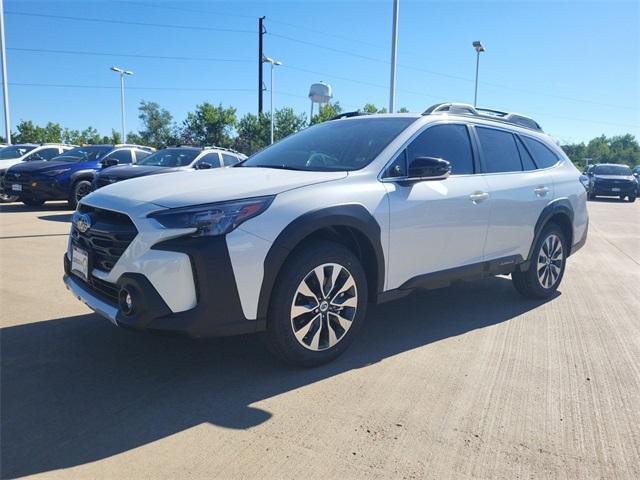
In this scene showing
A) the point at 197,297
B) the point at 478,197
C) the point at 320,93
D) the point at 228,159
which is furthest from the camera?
the point at 320,93

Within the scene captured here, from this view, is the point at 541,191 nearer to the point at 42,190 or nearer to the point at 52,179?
the point at 52,179

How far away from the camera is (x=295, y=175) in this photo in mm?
3588

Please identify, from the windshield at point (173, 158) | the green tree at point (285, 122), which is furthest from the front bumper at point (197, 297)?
the green tree at point (285, 122)

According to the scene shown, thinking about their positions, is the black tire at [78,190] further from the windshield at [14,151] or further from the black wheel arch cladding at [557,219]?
the black wheel arch cladding at [557,219]

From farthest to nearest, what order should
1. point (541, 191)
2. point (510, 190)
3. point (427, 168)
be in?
point (541, 191)
point (510, 190)
point (427, 168)

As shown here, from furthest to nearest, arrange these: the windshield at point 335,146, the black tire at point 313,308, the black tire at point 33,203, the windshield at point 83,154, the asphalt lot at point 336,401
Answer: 1. the windshield at point 83,154
2. the black tire at point 33,203
3. the windshield at point 335,146
4. the black tire at point 313,308
5. the asphalt lot at point 336,401

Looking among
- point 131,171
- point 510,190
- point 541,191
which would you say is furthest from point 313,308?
point 131,171

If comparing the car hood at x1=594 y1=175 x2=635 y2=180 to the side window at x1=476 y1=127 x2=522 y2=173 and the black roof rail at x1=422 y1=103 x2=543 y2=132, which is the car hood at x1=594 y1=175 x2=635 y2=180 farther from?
the side window at x1=476 y1=127 x2=522 y2=173

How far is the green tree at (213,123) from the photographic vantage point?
38.6 m

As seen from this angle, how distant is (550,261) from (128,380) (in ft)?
14.1

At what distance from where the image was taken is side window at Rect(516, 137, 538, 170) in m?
5.17

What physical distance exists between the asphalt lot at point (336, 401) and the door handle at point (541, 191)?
119cm

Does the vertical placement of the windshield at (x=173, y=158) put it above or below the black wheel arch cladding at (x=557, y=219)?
above

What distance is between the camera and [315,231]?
3.35 metres
